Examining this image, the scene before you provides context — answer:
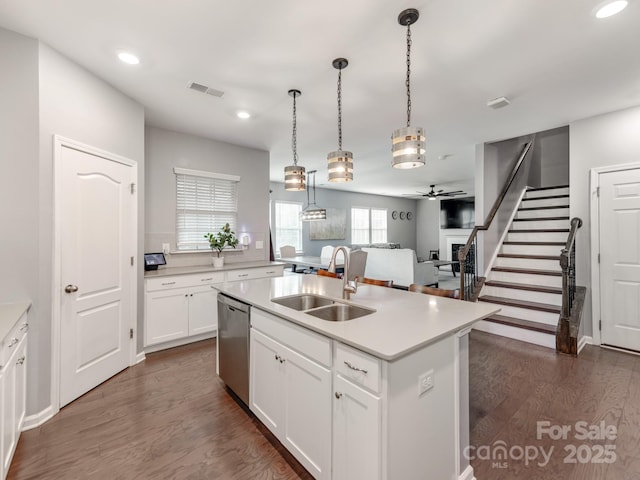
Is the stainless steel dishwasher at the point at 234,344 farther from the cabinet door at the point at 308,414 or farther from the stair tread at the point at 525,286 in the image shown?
the stair tread at the point at 525,286

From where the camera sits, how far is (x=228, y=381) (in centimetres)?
255

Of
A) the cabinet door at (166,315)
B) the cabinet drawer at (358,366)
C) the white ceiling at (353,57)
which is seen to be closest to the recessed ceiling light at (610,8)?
the white ceiling at (353,57)

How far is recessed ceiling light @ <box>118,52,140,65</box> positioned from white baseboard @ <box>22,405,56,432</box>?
2.81 metres

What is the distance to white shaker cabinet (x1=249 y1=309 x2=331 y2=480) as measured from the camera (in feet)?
5.08

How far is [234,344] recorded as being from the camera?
2441 mm

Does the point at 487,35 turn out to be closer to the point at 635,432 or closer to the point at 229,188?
the point at 635,432

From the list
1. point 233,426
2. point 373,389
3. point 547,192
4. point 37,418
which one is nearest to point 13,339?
point 37,418

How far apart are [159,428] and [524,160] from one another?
686 centimetres

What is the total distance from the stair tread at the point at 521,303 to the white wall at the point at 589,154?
39 cm

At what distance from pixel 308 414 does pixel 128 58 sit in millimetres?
3003

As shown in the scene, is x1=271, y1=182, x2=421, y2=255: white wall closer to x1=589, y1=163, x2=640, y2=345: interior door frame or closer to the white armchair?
the white armchair

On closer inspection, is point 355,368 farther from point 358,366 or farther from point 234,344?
point 234,344

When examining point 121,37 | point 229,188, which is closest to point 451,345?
point 121,37

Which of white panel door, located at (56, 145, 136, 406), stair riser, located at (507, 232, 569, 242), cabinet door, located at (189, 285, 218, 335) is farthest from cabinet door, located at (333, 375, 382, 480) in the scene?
stair riser, located at (507, 232, 569, 242)
